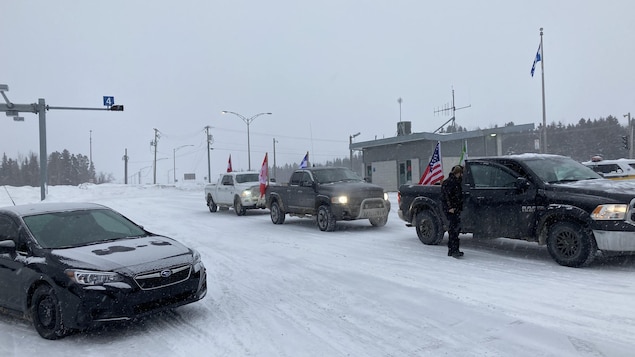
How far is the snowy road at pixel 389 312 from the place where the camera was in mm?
4551

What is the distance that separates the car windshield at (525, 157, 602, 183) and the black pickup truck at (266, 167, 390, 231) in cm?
512

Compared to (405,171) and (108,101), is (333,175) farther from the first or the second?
(405,171)

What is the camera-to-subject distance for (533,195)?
26.2 ft

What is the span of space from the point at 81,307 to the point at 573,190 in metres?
7.21

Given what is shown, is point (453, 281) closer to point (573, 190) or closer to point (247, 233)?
point (573, 190)

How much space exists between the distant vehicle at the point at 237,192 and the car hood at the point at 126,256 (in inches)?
534

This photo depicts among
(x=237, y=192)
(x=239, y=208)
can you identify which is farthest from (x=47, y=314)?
(x=237, y=192)

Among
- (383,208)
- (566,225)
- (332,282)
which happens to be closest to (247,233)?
(383,208)

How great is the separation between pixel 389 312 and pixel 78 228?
4.11 metres

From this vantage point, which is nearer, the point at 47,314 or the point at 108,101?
the point at 47,314

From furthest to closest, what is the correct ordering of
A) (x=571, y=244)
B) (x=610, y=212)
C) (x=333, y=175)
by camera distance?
(x=333, y=175), (x=571, y=244), (x=610, y=212)

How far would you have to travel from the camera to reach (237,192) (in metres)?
19.9

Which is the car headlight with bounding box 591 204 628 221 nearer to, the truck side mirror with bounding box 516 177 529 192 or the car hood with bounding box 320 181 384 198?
the truck side mirror with bounding box 516 177 529 192

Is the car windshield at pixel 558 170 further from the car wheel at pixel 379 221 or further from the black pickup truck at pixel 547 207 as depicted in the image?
the car wheel at pixel 379 221
